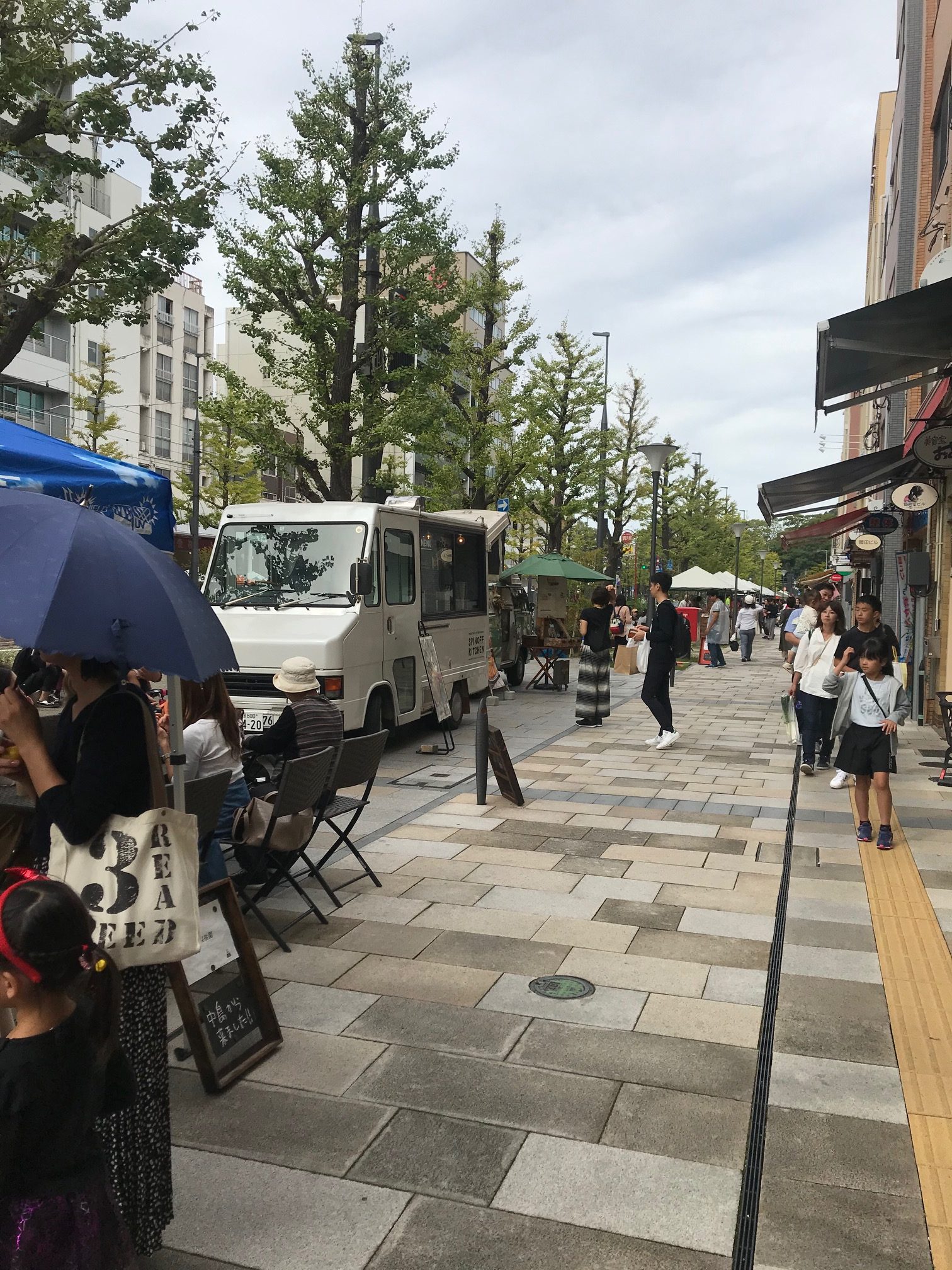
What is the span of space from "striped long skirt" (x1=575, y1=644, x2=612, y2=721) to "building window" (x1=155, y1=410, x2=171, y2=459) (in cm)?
4599

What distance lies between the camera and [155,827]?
2.68 m

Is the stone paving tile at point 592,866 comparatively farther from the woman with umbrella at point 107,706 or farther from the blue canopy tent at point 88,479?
the woman with umbrella at point 107,706

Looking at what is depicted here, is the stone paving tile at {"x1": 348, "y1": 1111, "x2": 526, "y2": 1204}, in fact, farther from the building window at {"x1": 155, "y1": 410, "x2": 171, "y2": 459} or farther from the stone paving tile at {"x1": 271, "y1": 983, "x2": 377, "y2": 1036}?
the building window at {"x1": 155, "y1": 410, "x2": 171, "y2": 459}

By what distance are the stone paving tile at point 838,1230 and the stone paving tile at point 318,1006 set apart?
6.12 ft

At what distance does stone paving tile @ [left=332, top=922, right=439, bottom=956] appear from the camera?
5.19m

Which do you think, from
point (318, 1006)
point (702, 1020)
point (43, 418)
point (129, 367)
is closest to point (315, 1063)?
point (318, 1006)

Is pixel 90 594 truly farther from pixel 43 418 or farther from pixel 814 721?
pixel 43 418

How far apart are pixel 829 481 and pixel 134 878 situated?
500 inches

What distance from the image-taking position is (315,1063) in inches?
156

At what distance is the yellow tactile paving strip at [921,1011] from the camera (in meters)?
3.17

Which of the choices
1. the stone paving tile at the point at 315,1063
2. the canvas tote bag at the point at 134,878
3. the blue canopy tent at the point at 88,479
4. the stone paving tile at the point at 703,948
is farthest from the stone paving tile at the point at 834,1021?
the blue canopy tent at the point at 88,479

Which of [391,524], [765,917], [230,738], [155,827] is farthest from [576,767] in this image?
[155,827]

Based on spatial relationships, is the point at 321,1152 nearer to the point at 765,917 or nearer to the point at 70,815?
the point at 70,815

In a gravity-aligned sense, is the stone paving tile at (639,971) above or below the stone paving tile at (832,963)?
below
